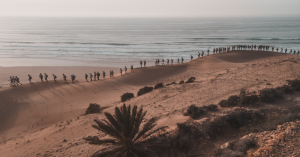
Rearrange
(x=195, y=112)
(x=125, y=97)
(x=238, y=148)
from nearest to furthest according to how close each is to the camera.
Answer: (x=238, y=148), (x=195, y=112), (x=125, y=97)

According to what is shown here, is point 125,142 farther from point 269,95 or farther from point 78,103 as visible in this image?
point 78,103

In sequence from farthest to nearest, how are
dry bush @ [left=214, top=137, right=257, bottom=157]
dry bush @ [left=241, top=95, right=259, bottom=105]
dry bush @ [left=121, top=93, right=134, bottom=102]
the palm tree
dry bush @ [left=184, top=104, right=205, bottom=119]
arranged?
dry bush @ [left=121, top=93, right=134, bottom=102]
dry bush @ [left=241, top=95, right=259, bottom=105]
dry bush @ [left=184, top=104, right=205, bottom=119]
the palm tree
dry bush @ [left=214, top=137, right=257, bottom=157]

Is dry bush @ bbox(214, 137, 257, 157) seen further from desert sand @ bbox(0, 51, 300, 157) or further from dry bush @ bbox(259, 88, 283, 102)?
dry bush @ bbox(259, 88, 283, 102)

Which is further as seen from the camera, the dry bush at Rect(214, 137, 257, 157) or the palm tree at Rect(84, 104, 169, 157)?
the palm tree at Rect(84, 104, 169, 157)

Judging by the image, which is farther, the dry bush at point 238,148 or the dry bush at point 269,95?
the dry bush at point 269,95

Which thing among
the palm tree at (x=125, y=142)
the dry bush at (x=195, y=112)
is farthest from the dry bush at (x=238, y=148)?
the dry bush at (x=195, y=112)

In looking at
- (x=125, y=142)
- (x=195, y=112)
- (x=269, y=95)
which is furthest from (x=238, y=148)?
(x=269, y=95)

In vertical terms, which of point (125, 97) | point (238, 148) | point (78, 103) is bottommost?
point (78, 103)

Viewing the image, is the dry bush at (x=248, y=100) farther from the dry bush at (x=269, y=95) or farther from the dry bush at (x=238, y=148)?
the dry bush at (x=238, y=148)

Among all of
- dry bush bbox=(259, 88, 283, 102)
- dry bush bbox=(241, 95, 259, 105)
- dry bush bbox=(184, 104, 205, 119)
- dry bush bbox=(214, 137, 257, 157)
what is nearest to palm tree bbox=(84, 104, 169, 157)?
dry bush bbox=(214, 137, 257, 157)
